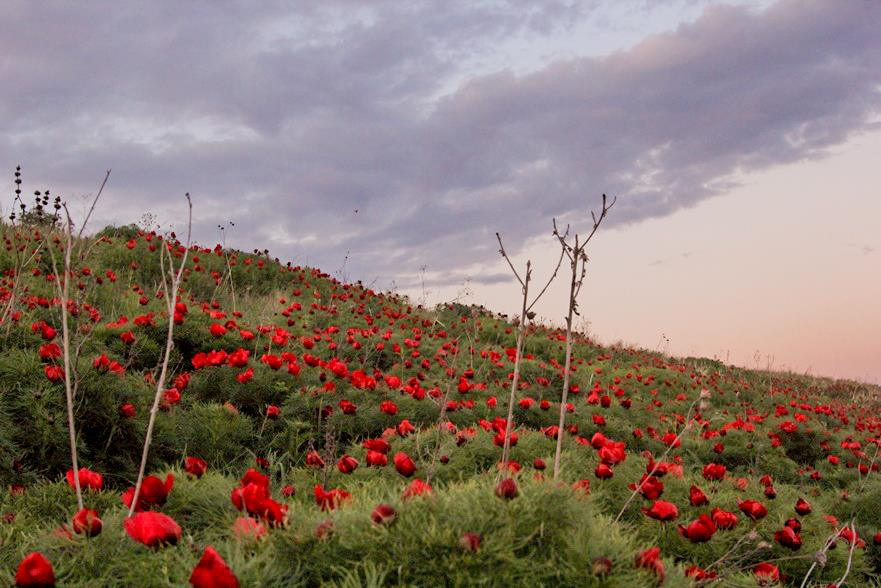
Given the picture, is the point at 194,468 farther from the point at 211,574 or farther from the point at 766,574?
the point at 766,574

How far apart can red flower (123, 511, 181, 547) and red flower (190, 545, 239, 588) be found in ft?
1.31

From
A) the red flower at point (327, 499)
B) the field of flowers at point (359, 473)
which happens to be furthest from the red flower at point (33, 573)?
the red flower at point (327, 499)

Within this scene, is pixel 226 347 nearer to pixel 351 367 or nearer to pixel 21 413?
pixel 351 367

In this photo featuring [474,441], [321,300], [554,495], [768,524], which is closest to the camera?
[554,495]

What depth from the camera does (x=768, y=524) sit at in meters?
3.72

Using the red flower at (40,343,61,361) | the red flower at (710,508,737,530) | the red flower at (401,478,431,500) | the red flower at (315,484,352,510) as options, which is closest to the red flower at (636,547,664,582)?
the red flower at (401,478,431,500)

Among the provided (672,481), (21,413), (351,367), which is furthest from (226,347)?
(672,481)

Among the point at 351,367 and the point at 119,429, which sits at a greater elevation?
the point at 351,367

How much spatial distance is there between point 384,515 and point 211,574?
502 mm

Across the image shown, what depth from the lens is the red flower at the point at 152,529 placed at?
1909mm

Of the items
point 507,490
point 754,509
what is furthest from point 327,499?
point 754,509

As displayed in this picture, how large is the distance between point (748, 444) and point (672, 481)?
3747mm

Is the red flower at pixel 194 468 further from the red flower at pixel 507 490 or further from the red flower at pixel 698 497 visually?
the red flower at pixel 698 497

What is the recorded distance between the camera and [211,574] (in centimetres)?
158
